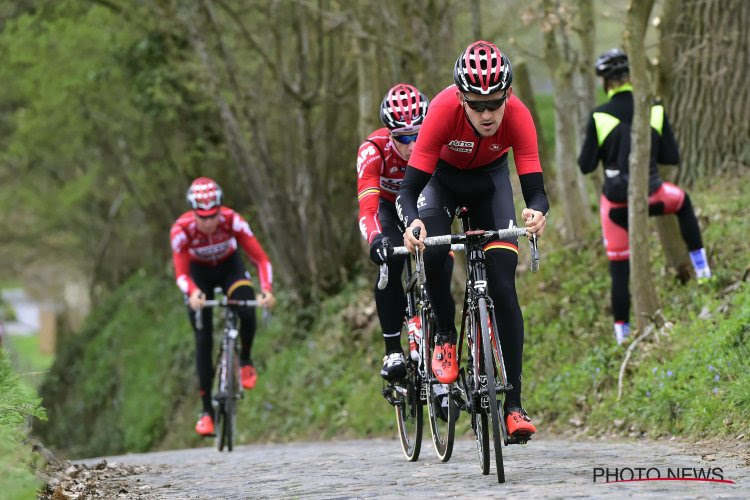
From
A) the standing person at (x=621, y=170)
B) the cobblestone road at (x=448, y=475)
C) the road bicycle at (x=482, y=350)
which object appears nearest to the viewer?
the cobblestone road at (x=448, y=475)

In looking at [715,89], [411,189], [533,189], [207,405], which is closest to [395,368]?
[411,189]

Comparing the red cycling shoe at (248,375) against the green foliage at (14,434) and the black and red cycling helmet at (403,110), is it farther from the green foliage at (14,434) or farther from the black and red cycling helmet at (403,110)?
the black and red cycling helmet at (403,110)

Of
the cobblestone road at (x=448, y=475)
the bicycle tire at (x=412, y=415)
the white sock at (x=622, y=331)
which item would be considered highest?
the white sock at (x=622, y=331)

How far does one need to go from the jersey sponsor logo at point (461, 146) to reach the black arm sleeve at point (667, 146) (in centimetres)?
440

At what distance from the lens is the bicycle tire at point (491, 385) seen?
640 cm

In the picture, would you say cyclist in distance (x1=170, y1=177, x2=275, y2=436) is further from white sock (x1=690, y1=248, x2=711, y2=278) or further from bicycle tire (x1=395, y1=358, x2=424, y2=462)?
white sock (x1=690, y1=248, x2=711, y2=278)

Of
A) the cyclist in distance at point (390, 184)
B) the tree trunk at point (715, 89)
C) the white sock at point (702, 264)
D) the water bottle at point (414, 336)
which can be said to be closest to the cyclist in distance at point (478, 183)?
the cyclist in distance at point (390, 184)

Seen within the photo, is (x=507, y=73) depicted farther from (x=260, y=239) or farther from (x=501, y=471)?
(x=260, y=239)

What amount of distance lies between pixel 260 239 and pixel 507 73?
19.3 metres

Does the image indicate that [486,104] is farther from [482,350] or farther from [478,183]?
[482,350]

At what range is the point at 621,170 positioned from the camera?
11023 mm

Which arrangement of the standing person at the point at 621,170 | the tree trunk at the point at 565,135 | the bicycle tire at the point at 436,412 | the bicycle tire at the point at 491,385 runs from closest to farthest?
the bicycle tire at the point at 491,385 → the bicycle tire at the point at 436,412 → the standing person at the point at 621,170 → the tree trunk at the point at 565,135

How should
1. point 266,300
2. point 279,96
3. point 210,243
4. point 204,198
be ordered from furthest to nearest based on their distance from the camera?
point 279,96 → point 210,243 → point 266,300 → point 204,198

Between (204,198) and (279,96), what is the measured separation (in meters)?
9.13
